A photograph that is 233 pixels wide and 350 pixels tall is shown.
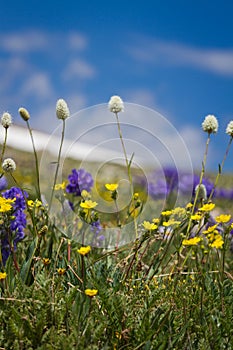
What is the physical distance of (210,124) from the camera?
2.95 meters

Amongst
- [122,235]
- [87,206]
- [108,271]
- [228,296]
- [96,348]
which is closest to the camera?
[96,348]

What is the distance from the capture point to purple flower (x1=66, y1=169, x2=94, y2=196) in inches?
164

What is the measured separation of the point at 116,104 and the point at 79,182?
1.17 metres

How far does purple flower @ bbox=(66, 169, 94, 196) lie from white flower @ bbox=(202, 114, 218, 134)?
4.71 feet

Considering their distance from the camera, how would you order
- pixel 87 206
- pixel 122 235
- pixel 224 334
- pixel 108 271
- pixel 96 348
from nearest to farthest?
1. pixel 96 348
2. pixel 224 334
3. pixel 87 206
4. pixel 108 271
5. pixel 122 235

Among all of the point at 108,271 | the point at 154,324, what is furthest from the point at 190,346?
the point at 108,271

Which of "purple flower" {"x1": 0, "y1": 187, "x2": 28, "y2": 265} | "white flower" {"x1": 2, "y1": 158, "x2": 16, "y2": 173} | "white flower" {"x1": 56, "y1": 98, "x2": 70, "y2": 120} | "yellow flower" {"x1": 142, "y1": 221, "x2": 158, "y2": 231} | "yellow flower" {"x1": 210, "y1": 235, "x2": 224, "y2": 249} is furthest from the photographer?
"purple flower" {"x1": 0, "y1": 187, "x2": 28, "y2": 265}

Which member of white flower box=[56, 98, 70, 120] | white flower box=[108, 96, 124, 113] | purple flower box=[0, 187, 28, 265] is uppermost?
white flower box=[108, 96, 124, 113]

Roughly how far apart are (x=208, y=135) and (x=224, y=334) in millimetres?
1074

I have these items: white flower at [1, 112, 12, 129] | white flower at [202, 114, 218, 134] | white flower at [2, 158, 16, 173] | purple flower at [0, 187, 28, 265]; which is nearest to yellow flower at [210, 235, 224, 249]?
white flower at [202, 114, 218, 134]

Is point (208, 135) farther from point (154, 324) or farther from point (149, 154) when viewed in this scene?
point (154, 324)


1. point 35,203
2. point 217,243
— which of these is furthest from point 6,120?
point 217,243

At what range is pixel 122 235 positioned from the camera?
159 inches

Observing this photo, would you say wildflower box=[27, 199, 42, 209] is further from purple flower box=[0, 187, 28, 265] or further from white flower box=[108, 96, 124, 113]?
white flower box=[108, 96, 124, 113]
